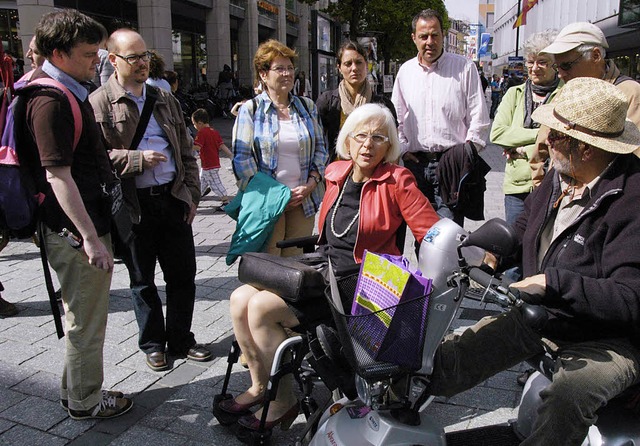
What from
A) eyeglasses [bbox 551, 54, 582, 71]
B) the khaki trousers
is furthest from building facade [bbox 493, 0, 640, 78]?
the khaki trousers

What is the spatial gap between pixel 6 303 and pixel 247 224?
7.53 ft

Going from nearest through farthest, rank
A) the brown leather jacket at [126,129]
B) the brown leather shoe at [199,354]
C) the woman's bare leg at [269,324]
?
the woman's bare leg at [269,324] < the brown leather jacket at [126,129] < the brown leather shoe at [199,354]

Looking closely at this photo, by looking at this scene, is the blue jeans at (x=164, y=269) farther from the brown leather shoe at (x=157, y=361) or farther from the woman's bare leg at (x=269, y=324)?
the woman's bare leg at (x=269, y=324)

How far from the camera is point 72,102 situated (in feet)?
9.05

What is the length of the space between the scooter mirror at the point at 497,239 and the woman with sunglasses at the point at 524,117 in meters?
2.04

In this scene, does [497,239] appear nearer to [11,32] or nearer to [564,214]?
[564,214]

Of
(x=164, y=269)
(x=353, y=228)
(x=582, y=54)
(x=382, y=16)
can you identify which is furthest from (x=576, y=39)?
(x=382, y=16)

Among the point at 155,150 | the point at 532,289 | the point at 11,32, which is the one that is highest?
the point at 11,32

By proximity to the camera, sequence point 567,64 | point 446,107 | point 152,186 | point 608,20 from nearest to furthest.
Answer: point 567,64
point 152,186
point 446,107
point 608,20

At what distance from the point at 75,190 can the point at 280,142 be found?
4.85 ft

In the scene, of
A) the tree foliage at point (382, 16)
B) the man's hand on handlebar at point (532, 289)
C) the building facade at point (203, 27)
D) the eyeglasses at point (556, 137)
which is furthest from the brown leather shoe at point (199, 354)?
the tree foliage at point (382, 16)

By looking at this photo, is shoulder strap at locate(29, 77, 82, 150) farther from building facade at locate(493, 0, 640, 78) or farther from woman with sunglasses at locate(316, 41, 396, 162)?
building facade at locate(493, 0, 640, 78)

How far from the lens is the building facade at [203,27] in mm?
15695

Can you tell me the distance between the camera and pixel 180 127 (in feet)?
12.6
